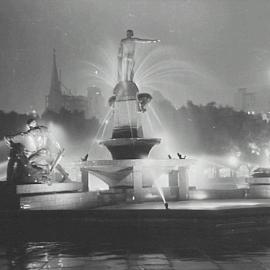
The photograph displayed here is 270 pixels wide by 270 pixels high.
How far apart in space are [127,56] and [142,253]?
17255 millimetres

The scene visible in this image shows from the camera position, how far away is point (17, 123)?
67.8 meters

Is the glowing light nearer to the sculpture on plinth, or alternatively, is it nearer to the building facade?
the sculpture on plinth

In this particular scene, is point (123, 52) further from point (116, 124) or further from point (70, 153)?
point (70, 153)

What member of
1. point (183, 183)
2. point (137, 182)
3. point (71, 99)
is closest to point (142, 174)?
point (137, 182)

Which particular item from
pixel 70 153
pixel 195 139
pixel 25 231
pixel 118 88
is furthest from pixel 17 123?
pixel 25 231

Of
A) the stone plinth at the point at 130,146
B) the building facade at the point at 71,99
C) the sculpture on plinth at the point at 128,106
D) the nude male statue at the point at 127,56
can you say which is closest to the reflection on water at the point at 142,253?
the stone plinth at the point at 130,146

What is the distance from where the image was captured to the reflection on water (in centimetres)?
918

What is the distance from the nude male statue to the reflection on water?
1501 centimetres

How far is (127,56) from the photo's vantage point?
2658cm

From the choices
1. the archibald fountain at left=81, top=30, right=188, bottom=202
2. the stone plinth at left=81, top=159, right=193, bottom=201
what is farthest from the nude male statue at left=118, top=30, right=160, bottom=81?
the stone plinth at left=81, top=159, right=193, bottom=201

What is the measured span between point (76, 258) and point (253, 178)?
665 inches

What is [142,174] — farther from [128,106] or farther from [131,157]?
[128,106]

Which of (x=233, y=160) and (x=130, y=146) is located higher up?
(x=233, y=160)

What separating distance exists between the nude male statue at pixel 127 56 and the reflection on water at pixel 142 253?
15.0 meters
